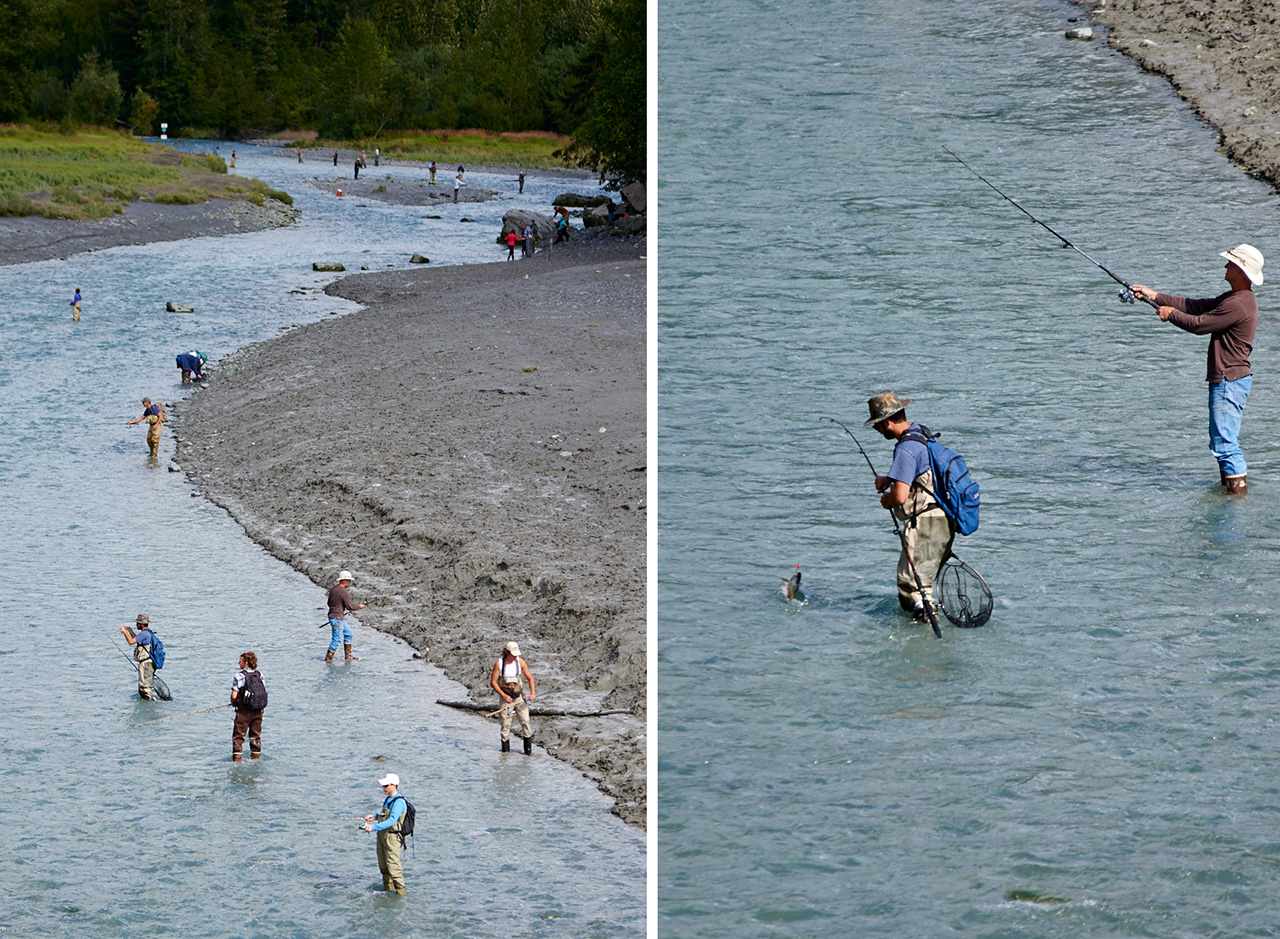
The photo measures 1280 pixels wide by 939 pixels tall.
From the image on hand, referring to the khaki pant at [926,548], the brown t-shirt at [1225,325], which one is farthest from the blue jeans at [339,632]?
the brown t-shirt at [1225,325]

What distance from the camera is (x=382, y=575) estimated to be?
1720cm

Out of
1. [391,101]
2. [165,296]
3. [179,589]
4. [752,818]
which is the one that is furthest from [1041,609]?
[391,101]

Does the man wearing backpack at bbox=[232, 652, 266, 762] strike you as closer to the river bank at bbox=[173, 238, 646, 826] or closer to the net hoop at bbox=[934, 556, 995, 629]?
the river bank at bbox=[173, 238, 646, 826]

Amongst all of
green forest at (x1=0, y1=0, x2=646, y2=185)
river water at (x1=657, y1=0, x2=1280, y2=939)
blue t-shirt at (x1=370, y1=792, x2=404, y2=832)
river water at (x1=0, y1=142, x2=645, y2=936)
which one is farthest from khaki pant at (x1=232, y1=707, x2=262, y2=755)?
Result: green forest at (x1=0, y1=0, x2=646, y2=185)

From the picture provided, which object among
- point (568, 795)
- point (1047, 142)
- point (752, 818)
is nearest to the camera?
point (752, 818)

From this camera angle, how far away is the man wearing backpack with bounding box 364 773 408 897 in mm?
10156

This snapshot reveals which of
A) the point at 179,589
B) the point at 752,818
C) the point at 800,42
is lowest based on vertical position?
the point at 179,589

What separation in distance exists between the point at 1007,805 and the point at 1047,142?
634 inches

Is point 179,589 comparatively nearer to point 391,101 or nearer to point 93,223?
point 93,223

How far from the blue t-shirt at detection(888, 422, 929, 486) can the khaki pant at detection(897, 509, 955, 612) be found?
11.5 inches

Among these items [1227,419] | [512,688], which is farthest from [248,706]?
[1227,419]

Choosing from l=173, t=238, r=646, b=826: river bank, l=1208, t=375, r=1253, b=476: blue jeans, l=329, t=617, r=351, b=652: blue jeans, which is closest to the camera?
l=1208, t=375, r=1253, b=476: blue jeans

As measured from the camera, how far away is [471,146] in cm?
9462

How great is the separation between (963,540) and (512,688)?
14.2 feet
